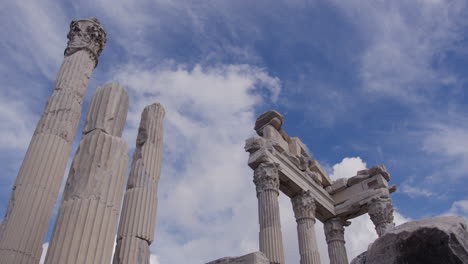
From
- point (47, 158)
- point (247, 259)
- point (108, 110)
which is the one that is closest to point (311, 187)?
point (247, 259)

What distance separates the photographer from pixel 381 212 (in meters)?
18.0

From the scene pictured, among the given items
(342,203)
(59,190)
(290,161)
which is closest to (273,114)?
(290,161)

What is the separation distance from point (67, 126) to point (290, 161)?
1058cm

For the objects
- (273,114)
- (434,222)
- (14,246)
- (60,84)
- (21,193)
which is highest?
(273,114)

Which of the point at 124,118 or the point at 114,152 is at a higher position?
the point at 124,118

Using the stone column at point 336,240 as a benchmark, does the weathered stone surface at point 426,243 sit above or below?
below

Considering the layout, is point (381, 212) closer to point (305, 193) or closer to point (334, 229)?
point (334, 229)

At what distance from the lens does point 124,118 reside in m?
8.96

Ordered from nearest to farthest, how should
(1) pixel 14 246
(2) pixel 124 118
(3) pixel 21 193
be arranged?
(1) pixel 14 246
(3) pixel 21 193
(2) pixel 124 118

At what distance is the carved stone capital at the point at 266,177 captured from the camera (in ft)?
50.8

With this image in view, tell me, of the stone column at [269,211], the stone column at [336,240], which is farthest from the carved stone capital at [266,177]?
the stone column at [336,240]

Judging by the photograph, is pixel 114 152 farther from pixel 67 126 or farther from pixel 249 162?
pixel 249 162

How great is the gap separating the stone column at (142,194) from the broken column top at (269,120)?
783 centimetres

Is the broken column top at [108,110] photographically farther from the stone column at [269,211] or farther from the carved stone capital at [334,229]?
the carved stone capital at [334,229]
